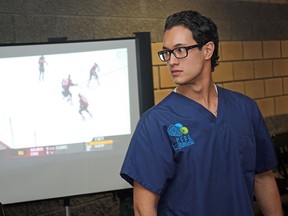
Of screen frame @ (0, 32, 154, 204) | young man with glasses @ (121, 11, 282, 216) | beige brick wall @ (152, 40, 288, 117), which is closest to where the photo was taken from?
young man with glasses @ (121, 11, 282, 216)

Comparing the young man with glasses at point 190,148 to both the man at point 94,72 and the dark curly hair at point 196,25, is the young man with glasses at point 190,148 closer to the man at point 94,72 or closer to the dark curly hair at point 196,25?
the dark curly hair at point 196,25

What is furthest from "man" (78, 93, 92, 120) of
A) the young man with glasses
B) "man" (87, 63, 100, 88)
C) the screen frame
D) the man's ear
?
the man's ear

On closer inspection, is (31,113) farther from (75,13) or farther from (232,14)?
(232,14)

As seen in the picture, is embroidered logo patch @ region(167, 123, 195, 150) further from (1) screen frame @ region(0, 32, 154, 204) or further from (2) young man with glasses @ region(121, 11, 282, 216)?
(1) screen frame @ region(0, 32, 154, 204)

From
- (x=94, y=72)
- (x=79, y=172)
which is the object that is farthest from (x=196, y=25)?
(x=79, y=172)

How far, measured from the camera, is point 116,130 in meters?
2.26

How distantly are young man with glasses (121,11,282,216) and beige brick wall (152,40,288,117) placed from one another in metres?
1.73

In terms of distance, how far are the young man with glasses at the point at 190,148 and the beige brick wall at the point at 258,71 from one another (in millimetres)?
1734

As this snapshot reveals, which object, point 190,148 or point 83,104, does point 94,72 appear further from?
point 190,148

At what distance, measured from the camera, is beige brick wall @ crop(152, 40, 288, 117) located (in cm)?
334

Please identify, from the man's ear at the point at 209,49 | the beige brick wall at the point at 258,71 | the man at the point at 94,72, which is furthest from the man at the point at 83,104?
the beige brick wall at the point at 258,71

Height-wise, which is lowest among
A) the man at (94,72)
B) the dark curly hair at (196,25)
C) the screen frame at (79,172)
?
the screen frame at (79,172)

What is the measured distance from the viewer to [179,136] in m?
1.46

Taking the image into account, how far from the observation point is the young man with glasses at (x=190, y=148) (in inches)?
56.9
